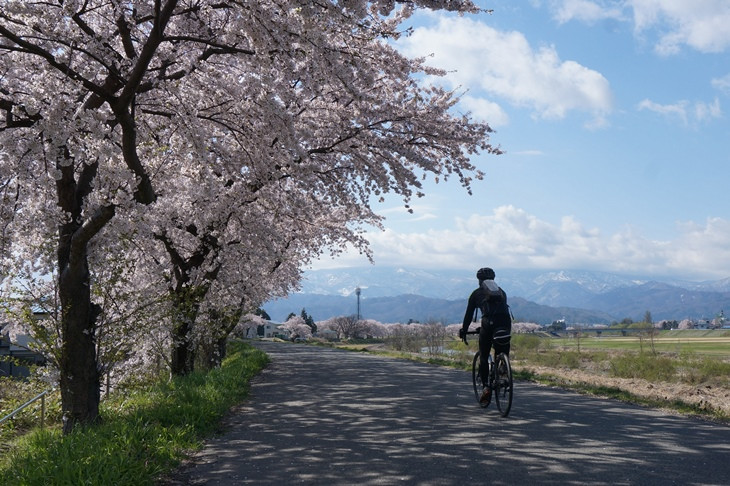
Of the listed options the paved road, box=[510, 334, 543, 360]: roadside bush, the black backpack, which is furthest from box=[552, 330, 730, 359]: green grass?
the black backpack

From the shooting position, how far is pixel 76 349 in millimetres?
9055

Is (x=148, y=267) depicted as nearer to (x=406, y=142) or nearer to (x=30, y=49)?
(x=406, y=142)

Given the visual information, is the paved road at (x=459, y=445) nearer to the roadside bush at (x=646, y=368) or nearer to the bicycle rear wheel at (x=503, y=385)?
the bicycle rear wheel at (x=503, y=385)

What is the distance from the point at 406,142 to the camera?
12.2 m

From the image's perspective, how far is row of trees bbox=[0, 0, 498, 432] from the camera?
7465 mm

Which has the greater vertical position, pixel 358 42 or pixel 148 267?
pixel 358 42

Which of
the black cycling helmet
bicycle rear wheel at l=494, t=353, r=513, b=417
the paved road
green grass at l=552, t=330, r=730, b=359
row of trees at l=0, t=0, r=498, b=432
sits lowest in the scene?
green grass at l=552, t=330, r=730, b=359

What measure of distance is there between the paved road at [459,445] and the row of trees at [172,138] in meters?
3.38

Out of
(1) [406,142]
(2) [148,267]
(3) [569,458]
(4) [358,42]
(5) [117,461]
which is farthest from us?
(2) [148,267]

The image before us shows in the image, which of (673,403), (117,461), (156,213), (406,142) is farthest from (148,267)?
(673,403)

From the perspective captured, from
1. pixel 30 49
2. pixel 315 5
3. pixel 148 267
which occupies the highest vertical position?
pixel 315 5

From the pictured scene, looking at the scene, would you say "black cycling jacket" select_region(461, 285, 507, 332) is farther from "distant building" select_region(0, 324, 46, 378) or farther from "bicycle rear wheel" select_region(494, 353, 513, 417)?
"distant building" select_region(0, 324, 46, 378)

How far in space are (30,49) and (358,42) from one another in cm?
468

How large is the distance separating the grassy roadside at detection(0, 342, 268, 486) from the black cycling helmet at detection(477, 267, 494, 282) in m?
4.27
